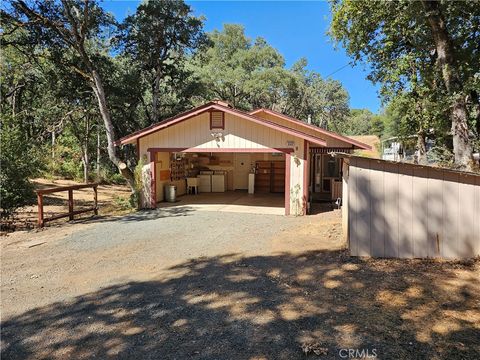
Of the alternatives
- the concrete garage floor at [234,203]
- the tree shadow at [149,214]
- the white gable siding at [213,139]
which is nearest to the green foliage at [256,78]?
the concrete garage floor at [234,203]

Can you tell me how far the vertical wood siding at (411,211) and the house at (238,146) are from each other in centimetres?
449

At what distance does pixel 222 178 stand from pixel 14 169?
9231mm

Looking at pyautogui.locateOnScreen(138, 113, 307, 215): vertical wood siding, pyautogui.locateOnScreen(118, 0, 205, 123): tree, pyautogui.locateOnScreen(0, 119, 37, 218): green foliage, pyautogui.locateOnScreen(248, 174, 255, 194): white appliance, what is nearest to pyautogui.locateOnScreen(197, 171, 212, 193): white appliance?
pyautogui.locateOnScreen(248, 174, 255, 194): white appliance

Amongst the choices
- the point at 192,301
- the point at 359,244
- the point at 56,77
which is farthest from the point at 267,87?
the point at 192,301

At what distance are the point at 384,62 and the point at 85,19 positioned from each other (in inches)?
420

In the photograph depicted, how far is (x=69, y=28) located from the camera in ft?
46.1

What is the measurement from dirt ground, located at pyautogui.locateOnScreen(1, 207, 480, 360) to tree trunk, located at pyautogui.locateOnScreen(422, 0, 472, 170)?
354 centimetres

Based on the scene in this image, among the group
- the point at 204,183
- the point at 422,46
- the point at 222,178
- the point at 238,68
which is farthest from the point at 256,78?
the point at 422,46

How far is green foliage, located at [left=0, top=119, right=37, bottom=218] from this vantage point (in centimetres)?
909

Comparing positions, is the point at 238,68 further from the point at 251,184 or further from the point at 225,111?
the point at 225,111

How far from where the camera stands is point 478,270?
5.24 m

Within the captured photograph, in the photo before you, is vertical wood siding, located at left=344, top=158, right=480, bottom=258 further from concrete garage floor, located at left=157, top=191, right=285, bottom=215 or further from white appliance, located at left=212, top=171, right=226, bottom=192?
white appliance, located at left=212, top=171, right=226, bottom=192

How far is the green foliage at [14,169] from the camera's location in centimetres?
909

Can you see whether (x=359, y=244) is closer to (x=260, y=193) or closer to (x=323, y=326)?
(x=323, y=326)
